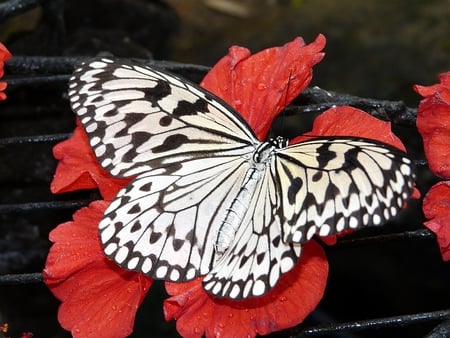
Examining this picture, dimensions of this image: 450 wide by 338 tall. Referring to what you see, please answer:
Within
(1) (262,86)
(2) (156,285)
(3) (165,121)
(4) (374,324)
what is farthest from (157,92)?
(2) (156,285)

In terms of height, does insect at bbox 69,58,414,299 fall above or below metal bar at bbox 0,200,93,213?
above

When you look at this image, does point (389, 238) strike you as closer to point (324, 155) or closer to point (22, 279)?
point (324, 155)

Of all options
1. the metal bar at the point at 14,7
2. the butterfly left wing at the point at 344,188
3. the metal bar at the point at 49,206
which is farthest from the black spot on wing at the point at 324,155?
the metal bar at the point at 14,7

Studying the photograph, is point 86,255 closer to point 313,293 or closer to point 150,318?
point 313,293

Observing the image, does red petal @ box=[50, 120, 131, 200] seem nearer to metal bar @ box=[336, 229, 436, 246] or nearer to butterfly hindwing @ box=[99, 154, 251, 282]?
butterfly hindwing @ box=[99, 154, 251, 282]

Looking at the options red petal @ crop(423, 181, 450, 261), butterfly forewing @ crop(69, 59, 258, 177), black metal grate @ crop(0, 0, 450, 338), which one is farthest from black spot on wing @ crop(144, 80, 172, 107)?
red petal @ crop(423, 181, 450, 261)

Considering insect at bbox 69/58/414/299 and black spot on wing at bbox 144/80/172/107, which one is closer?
insect at bbox 69/58/414/299
